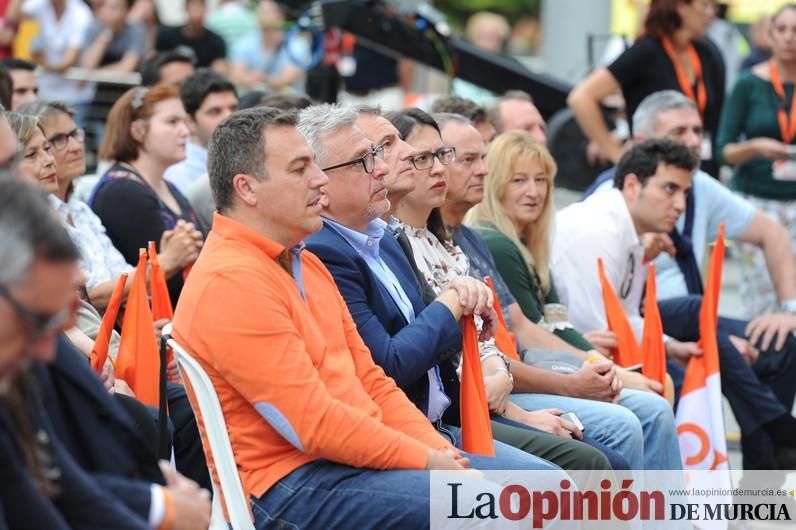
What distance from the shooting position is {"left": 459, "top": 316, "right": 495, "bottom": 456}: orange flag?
401 cm

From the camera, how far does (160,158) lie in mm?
5828

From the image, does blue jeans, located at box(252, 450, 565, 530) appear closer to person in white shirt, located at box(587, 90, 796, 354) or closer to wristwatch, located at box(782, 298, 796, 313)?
person in white shirt, located at box(587, 90, 796, 354)

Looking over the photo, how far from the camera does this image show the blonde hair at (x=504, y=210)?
5.46 m

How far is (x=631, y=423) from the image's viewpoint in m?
4.74

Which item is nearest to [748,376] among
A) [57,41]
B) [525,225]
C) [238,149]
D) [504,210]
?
[525,225]

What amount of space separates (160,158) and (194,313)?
257 cm

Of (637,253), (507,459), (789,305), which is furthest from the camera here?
(789,305)

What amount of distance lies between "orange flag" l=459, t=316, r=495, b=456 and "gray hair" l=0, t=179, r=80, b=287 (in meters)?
1.88

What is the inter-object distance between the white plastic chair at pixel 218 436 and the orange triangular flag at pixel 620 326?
2.55 metres

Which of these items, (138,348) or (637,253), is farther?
(637,253)

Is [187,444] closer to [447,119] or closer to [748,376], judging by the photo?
[447,119]

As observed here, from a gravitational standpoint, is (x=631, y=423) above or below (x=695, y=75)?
below

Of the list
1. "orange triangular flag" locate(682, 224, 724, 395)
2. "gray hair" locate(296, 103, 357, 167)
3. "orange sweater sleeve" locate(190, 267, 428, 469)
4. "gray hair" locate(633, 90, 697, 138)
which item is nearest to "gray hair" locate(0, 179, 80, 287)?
"orange sweater sleeve" locate(190, 267, 428, 469)

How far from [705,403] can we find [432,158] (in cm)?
176
